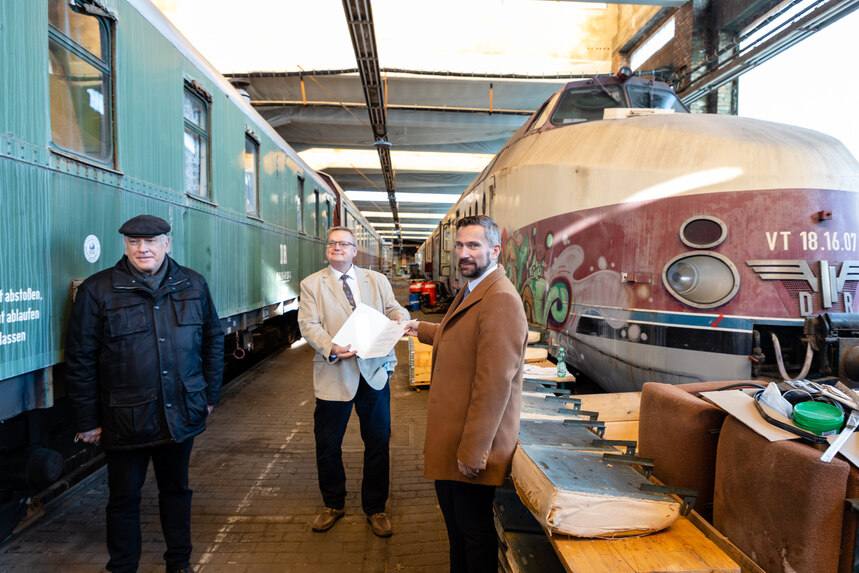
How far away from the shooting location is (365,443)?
3061mm

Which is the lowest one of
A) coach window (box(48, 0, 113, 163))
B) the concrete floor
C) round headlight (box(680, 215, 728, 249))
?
the concrete floor

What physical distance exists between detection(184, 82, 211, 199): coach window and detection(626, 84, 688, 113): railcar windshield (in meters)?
4.93

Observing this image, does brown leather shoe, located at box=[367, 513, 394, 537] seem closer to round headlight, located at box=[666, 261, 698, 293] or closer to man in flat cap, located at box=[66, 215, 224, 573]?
man in flat cap, located at box=[66, 215, 224, 573]

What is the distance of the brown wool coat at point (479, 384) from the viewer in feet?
6.09

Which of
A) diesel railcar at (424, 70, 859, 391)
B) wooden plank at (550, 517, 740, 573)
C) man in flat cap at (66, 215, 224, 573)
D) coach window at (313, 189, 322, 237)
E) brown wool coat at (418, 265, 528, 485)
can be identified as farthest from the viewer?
coach window at (313, 189, 322, 237)

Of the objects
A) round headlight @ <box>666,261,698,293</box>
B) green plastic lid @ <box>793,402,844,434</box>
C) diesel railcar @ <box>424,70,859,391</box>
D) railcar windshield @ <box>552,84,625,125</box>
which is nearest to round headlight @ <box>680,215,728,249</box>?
diesel railcar @ <box>424,70,859,391</box>

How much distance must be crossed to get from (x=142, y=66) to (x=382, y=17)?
386 inches

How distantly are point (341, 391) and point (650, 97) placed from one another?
17.7 feet

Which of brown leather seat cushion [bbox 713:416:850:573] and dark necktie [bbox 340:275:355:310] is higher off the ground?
dark necktie [bbox 340:275:355:310]

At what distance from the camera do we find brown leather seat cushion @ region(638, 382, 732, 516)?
1960 millimetres

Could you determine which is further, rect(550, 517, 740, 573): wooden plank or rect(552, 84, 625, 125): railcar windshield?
rect(552, 84, 625, 125): railcar windshield

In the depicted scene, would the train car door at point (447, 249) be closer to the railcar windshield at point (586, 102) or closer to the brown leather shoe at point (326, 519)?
Answer: the railcar windshield at point (586, 102)

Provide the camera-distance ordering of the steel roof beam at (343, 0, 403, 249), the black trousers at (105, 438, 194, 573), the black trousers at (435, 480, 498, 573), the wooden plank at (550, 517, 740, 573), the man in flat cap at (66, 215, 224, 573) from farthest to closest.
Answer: the steel roof beam at (343, 0, 403, 249)
the black trousers at (105, 438, 194, 573)
the man in flat cap at (66, 215, 224, 573)
the black trousers at (435, 480, 498, 573)
the wooden plank at (550, 517, 740, 573)

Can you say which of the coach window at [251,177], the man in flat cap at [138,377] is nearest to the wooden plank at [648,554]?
the man in flat cap at [138,377]
